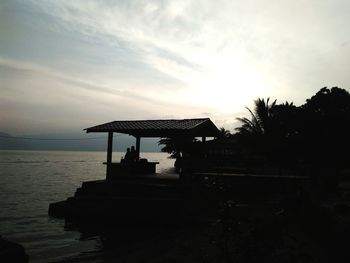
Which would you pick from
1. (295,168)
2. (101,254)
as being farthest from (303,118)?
(101,254)

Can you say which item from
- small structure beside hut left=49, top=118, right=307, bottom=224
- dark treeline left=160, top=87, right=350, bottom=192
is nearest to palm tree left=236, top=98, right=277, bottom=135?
dark treeline left=160, top=87, right=350, bottom=192

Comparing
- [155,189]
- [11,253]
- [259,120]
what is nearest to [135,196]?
[155,189]

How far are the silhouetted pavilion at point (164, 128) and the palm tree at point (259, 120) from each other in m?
11.2

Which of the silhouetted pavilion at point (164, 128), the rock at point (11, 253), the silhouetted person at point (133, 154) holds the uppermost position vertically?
the silhouetted pavilion at point (164, 128)

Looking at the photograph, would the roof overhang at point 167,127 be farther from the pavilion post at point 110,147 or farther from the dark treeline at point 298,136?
the dark treeline at point 298,136

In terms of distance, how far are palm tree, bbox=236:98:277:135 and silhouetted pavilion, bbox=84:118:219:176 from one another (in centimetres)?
1117

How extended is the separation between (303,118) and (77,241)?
23242 millimetres

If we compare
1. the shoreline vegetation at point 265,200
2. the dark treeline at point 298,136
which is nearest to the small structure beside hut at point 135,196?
the shoreline vegetation at point 265,200

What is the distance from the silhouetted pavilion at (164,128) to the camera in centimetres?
1753

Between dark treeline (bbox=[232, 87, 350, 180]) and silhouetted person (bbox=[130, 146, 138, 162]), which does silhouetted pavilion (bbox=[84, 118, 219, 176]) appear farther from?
dark treeline (bbox=[232, 87, 350, 180])

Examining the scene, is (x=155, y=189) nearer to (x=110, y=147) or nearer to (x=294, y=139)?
(x=110, y=147)

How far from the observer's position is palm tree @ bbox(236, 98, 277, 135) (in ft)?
100

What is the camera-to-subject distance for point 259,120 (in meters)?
31.4

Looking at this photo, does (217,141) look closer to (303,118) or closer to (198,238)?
(303,118)
